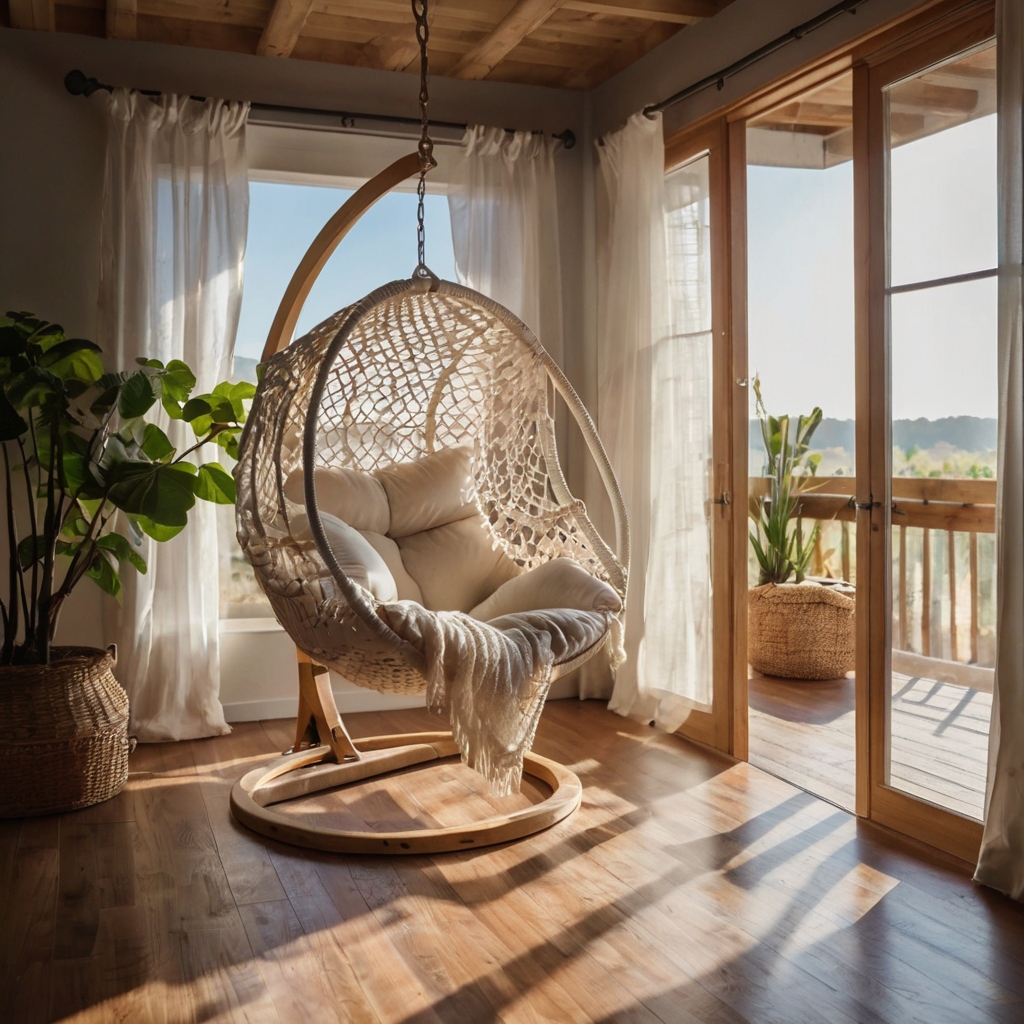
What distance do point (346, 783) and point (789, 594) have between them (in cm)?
242

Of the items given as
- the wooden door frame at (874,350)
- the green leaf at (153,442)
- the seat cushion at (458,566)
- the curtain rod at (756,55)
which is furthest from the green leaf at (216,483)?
the curtain rod at (756,55)

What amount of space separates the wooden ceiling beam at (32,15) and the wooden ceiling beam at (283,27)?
71 cm

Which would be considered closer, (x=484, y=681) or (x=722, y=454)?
(x=484, y=681)

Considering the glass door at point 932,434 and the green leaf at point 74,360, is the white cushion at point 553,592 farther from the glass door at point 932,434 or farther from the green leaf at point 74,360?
the green leaf at point 74,360

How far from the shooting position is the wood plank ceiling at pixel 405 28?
3.59 metres

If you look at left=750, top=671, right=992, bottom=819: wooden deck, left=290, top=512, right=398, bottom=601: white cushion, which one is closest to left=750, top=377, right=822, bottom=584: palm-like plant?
left=750, top=671, right=992, bottom=819: wooden deck

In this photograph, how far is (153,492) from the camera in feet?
10.2

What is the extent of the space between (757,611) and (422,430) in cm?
212

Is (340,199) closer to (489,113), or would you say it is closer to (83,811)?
(489,113)

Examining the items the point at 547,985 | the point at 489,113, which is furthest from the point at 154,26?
the point at 547,985

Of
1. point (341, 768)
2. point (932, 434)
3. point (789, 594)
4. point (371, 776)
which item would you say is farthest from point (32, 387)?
point (789, 594)

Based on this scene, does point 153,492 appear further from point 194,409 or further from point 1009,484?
point 1009,484

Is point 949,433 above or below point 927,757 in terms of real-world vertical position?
above

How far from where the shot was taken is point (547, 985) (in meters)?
2.04
